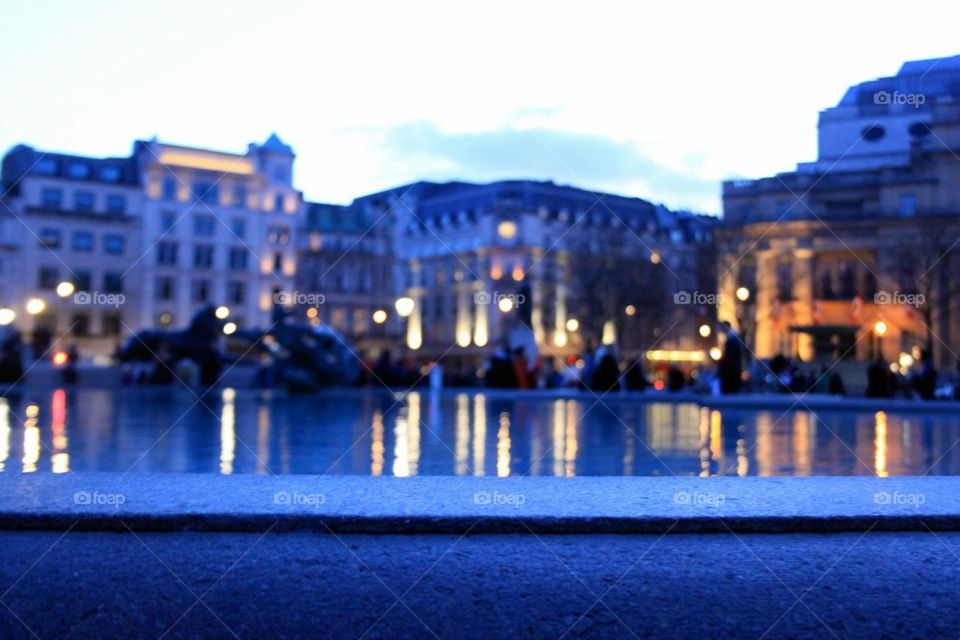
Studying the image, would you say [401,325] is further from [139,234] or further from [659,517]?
[659,517]

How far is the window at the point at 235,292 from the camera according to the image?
80188 mm

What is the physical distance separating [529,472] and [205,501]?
399cm

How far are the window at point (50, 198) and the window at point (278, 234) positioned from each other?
14.4 m

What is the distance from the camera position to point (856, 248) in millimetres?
56781

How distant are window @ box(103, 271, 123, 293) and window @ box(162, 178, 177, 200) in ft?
21.8

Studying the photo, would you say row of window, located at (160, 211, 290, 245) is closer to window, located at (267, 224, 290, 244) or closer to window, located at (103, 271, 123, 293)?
window, located at (267, 224, 290, 244)

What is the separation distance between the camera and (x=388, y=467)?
10609mm

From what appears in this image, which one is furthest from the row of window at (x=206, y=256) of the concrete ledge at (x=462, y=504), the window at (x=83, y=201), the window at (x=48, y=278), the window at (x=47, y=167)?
the concrete ledge at (x=462, y=504)

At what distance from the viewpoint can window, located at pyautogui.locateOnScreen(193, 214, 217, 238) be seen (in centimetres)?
7862

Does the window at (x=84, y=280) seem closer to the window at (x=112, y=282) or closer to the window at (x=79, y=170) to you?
the window at (x=112, y=282)

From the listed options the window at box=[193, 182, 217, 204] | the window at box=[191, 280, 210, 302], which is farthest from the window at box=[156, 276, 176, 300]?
the window at box=[193, 182, 217, 204]

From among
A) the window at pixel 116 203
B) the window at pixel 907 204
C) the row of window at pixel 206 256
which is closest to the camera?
the window at pixel 907 204

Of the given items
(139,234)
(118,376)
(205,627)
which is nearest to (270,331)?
(118,376)

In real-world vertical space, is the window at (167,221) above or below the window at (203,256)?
above
